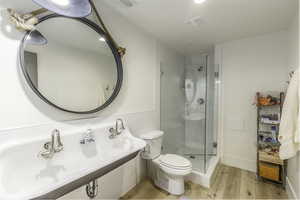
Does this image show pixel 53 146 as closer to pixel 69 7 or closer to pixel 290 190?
pixel 69 7

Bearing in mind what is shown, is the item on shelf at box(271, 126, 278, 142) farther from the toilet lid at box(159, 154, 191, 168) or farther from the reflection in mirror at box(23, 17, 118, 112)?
the reflection in mirror at box(23, 17, 118, 112)

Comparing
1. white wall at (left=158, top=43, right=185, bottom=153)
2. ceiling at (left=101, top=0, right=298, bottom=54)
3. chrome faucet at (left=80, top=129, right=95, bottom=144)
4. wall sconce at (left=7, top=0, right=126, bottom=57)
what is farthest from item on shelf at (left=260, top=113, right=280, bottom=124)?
wall sconce at (left=7, top=0, right=126, bottom=57)

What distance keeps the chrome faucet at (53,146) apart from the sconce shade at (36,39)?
718 millimetres

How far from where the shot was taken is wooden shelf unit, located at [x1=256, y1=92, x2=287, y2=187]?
2035 millimetres

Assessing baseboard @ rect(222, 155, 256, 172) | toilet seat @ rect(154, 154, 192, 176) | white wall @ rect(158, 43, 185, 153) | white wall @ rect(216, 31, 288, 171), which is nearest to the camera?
toilet seat @ rect(154, 154, 192, 176)

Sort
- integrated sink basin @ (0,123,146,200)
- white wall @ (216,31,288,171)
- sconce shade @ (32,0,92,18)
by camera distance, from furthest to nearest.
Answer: white wall @ (216,31,288,171)
sconce shade @ (32,0,92,18)
integrated sink basin @ (0,123,146,200)

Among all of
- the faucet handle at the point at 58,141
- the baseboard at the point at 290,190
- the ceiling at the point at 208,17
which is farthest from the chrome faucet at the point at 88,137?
the baseboard at the point at 290,190

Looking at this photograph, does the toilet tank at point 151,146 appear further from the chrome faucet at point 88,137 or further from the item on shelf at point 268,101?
the item on shelf at point 268,101

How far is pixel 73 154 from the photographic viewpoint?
4.10 feet

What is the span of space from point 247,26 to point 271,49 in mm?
641

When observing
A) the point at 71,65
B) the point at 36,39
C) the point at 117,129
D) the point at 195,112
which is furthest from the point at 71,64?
the point at 195,112

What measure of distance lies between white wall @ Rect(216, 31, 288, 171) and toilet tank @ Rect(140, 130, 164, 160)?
144 cm

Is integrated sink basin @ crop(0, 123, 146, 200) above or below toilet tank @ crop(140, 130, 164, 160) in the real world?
above

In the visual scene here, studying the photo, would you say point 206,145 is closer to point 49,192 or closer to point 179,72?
point 179,72
